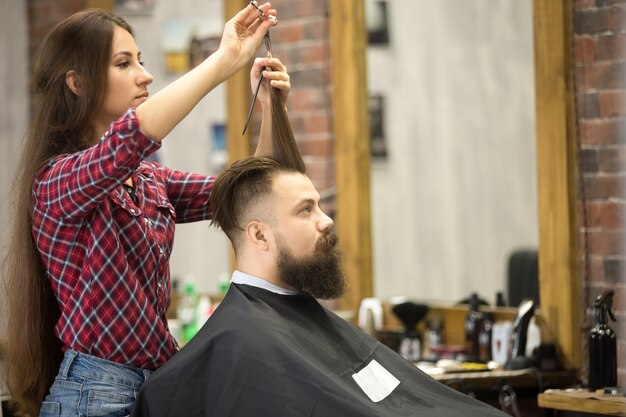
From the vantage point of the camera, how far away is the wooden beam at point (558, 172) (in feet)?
11.5

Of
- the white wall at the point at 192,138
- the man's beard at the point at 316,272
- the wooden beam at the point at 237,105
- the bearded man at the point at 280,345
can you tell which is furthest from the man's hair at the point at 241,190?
the white wall at the point at 192,138

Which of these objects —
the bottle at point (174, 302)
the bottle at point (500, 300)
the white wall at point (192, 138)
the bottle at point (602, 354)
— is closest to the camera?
the bottle at point (602, 354)

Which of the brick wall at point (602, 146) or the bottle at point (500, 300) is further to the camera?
the bottle at point (500, 300)

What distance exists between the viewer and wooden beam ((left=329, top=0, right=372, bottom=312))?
4426mm

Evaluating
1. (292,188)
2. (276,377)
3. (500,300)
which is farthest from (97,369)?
(500,300)

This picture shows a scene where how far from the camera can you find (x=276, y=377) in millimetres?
2354

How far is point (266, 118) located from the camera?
2578 mm

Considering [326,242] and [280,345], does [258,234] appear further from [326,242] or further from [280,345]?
[280,345]

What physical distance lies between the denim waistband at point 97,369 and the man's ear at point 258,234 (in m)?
0.40

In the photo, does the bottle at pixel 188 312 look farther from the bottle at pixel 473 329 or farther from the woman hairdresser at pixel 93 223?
the woman hairdresser at pixel 93 223

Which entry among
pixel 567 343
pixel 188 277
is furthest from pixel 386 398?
pixel 188 277

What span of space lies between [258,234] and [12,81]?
4352 mm

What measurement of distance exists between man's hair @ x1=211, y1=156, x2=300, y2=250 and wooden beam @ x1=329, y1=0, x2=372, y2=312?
1906mm

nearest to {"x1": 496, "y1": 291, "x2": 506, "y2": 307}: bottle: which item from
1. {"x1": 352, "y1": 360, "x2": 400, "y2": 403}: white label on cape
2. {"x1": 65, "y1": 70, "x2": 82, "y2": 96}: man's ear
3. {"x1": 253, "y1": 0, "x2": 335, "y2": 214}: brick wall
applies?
{"x1": 253, "y1": 0, "x2": 335, "y2": 214}: brick wall
